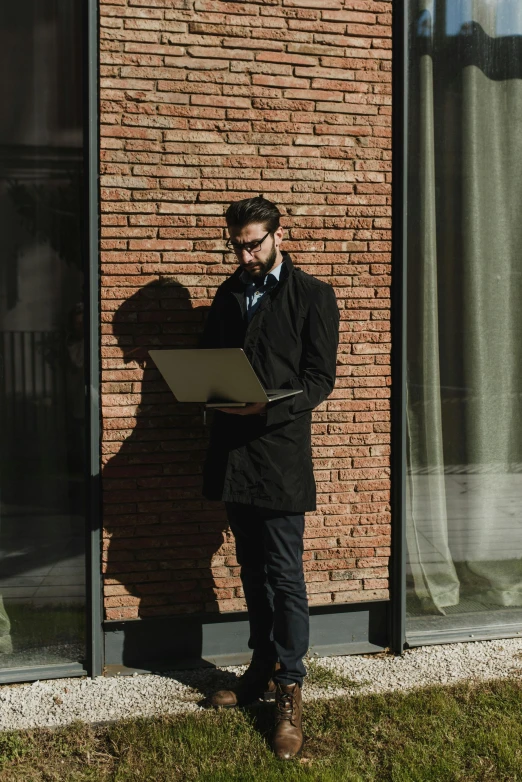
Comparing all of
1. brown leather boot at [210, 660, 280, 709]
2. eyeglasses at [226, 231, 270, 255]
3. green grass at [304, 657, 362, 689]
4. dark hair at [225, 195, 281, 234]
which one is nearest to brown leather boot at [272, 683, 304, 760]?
brown leather boot at [210, 660, 280, 709]

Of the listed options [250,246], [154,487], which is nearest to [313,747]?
[154,487]

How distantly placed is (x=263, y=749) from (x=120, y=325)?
7.01 ft

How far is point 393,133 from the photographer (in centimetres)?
457

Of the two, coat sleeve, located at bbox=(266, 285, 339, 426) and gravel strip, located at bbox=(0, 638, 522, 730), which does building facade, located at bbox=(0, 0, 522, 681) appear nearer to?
gravel strip, located at bbox=(0, 638, 522, 730)

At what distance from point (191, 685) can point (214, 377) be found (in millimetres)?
1722

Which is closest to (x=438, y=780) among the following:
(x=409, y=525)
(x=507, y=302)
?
(x=409, y=525)

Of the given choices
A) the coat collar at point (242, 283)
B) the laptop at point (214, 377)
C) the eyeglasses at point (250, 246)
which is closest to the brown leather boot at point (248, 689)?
the laptop at point (214, 377)

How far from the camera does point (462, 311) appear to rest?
189 inches

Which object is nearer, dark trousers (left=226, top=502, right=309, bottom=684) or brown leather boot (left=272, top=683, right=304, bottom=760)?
brown leather boot (left=272, top=683, right=304, bottom=760)

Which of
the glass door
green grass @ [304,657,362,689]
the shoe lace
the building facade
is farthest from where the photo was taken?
the glass door

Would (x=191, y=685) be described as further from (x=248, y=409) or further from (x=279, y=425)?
(x=248, y=409)

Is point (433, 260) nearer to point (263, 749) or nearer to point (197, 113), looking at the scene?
point (197, 113)

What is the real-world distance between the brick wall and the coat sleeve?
730 millimetres

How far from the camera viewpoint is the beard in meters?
3.79
